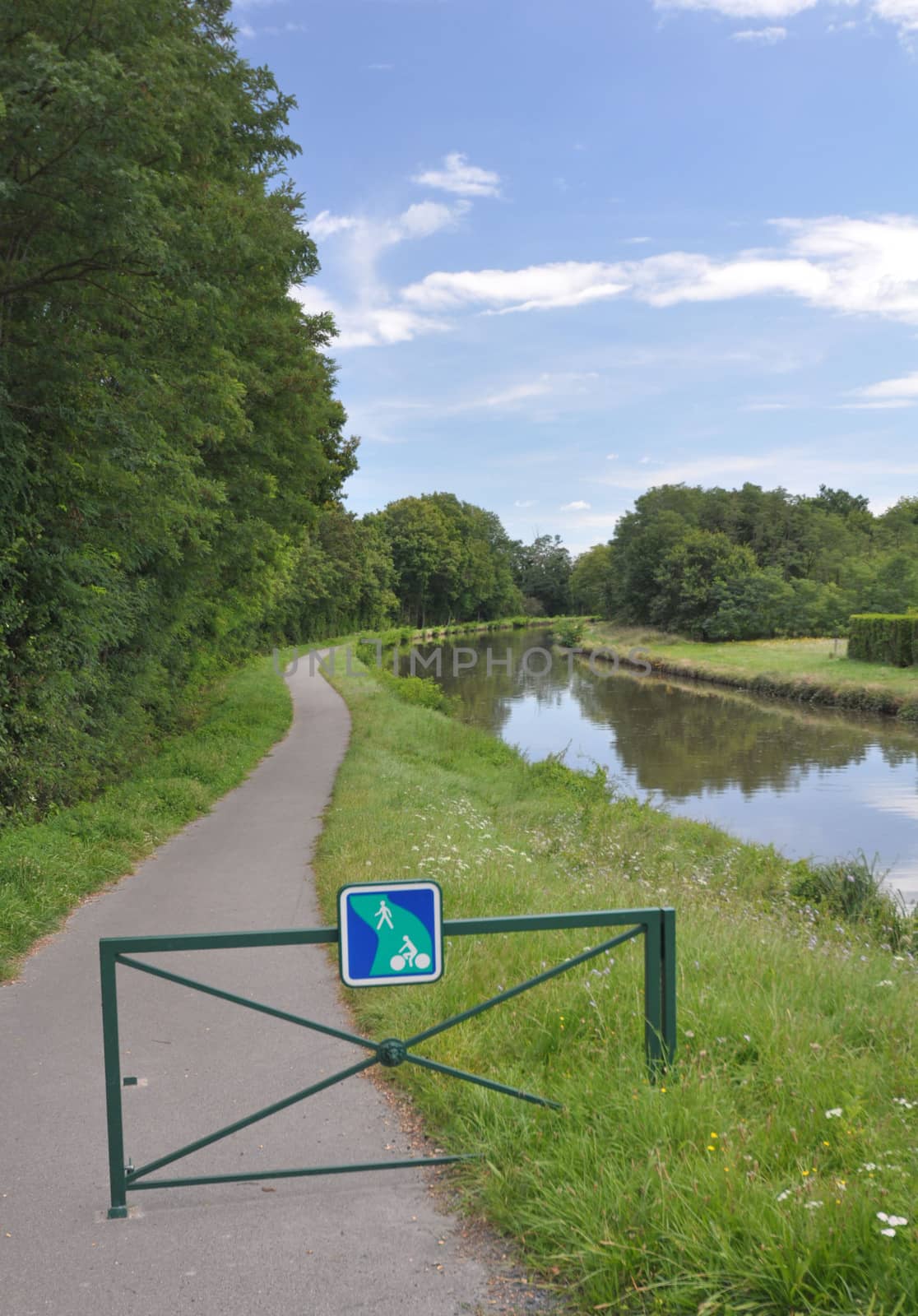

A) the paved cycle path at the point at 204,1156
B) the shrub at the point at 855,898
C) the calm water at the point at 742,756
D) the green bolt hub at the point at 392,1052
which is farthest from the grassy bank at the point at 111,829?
the calm water at the point at 742,756

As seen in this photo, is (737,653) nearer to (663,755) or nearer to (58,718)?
(663,755)

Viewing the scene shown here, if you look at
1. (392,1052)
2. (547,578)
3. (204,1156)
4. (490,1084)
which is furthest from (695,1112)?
(547,578)

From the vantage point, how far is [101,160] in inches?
334

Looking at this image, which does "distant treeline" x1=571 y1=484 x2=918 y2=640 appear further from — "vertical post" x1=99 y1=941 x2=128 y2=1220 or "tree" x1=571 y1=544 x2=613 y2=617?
"vertical post" x1=99 y1=941 x2=128 y2=1220

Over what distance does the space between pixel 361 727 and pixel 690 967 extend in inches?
731

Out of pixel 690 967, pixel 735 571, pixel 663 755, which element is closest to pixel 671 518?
pixel 735 571

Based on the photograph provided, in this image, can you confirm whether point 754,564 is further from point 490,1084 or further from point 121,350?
point 490,1084

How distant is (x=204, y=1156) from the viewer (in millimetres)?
4359

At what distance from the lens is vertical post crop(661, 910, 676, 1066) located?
4.08 m

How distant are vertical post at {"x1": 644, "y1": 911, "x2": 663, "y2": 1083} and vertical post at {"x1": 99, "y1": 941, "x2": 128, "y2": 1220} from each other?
208 cm

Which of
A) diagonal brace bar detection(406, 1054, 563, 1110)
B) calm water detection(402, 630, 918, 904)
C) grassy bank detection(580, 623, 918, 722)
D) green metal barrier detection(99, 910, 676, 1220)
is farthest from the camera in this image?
grassy bank detection(580, 623, 918, 722)

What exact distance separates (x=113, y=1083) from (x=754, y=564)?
72.3 m

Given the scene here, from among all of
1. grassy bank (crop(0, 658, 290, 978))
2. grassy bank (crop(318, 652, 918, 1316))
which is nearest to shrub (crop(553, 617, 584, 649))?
grassy bank (crop(0, 658, 290, 978))

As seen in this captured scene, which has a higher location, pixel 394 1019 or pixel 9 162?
pixel 9 162
